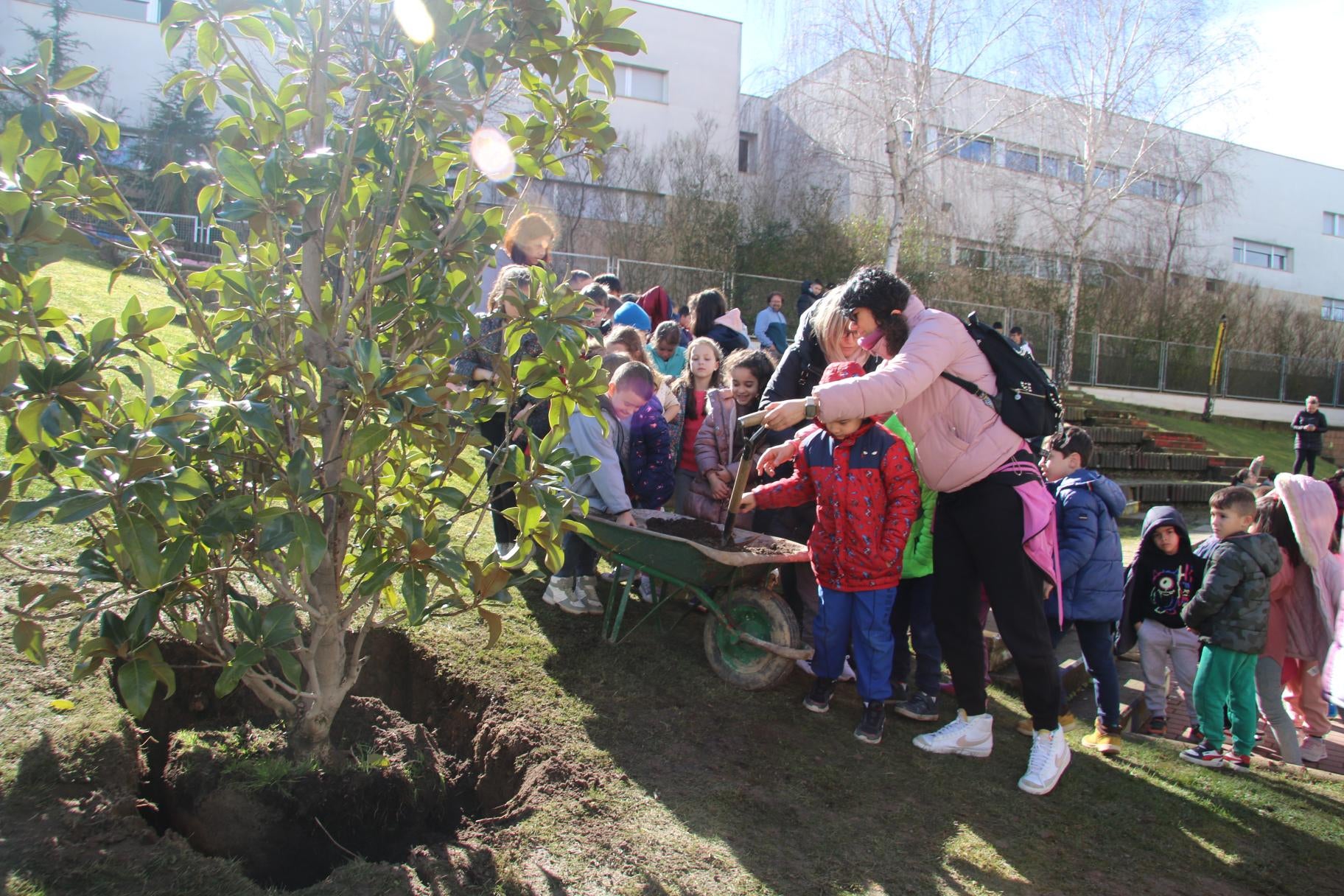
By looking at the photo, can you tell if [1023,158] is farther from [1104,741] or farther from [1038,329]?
[1104,741]

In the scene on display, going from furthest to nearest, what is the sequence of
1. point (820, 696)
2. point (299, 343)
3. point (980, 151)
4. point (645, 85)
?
point (980, 151), point (645, 85), point (820, 696), point (299, 343)

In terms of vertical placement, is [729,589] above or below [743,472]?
below

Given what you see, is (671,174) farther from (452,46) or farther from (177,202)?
(452,46)

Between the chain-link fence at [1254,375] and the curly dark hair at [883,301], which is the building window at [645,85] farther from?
the curly dark hair at [883,301]

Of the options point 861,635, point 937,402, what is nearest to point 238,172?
point 937,402

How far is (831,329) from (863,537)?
→ 1.03 m

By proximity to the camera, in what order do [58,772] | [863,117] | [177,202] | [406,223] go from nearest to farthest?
1. [58,772]
2. [406,223]
3. [177,202]
4. [863,117]

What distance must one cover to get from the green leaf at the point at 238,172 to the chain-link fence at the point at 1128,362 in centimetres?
2404

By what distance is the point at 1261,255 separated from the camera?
35219 mm

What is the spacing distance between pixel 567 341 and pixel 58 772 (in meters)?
2.02

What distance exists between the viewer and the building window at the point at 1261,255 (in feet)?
113

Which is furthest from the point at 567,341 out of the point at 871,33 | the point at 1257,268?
the point at 1257,268

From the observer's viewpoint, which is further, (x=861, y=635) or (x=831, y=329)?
(x=831, y=329)

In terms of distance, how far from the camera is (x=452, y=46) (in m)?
2.80
